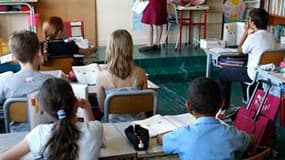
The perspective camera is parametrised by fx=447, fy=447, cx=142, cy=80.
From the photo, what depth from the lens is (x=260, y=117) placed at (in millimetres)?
3160

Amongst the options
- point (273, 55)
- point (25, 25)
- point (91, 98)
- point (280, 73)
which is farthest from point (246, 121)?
point (25, 25)

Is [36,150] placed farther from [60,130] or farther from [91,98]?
[91,98]

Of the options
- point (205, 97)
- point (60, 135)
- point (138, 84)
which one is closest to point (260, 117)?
point (138, 84)

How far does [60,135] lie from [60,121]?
6 cm

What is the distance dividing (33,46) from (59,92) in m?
0.97

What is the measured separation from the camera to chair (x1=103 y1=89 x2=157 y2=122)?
2.82m

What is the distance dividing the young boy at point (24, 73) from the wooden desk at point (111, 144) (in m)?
0.53

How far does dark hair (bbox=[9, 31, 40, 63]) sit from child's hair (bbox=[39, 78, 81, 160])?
89 centimetres

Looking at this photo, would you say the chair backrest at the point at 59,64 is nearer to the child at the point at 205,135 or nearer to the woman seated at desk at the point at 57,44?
the woman seated at desk at the point at 57,44

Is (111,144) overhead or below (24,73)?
below

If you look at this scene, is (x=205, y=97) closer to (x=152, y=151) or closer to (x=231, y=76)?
(x=152, y=151)

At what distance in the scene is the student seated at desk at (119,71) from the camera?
2.96 meters

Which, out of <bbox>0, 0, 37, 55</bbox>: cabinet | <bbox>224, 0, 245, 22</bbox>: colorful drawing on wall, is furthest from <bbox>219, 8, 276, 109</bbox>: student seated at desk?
<bbox>0, 0, 37, 55</bbox>: cabinet

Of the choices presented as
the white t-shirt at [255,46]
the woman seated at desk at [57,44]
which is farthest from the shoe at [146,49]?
the white t-shirt at [255,46]
